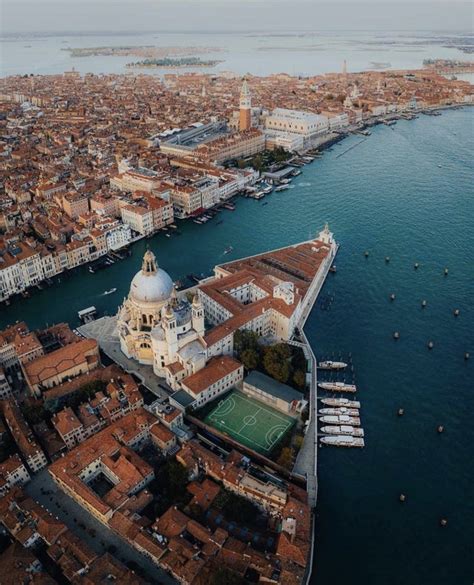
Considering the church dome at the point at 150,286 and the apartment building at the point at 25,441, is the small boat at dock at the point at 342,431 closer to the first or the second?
the church dome at the point at 150,286

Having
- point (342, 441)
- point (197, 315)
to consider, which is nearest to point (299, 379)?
point (342, 441)

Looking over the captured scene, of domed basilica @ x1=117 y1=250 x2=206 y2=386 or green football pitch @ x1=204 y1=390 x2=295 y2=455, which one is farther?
domed basilica @ x1=117 y1=250 x2=206 y2=386

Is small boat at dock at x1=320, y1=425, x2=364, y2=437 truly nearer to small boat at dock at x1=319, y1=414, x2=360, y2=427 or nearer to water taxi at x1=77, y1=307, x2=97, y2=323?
small boat at dock at x1=319, y1=414, x2=360, y2=427

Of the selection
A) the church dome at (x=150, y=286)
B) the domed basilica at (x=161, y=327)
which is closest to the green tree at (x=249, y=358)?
the domed basilica at (x=161, y=327)

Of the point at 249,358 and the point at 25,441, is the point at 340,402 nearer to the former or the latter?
the point at 249,358

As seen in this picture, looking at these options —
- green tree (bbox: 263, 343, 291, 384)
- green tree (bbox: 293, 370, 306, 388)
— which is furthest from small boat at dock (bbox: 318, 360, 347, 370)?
green tree (bbox: 263, 343, 291, 384)
